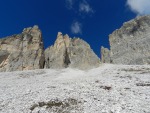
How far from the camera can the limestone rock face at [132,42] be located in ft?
289

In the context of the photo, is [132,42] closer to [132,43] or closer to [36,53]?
[132,43]

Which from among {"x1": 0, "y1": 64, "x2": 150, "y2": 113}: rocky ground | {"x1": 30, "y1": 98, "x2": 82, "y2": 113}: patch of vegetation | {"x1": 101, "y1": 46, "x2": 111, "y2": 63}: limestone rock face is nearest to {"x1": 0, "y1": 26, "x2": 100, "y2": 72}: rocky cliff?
{"x1": 101, "y1": 46, "x2": 111, "y2": 63}: limestone rock face

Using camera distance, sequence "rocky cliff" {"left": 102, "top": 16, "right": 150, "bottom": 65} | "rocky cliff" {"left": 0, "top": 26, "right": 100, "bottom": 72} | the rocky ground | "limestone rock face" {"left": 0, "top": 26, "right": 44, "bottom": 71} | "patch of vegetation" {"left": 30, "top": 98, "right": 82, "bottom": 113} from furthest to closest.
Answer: "rocky cliff" {"left": 102, "top": 16, "right": 150, "bottom": 65}, "limestone rock face" {"left": 0, "top": 26, "right": 44, "bottom": 71}, "rocky cliff" {"left": 0, "top": 26, "right": 100, "bottom": 72}, "patch of vegetation" {"left": 30, "top": 98, "right": 82, "bottom": 113}, the rocky ground

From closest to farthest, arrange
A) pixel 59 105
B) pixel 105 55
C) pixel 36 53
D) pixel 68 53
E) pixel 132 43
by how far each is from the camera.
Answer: pixel 59 105 < pixel 36 53 < pixel 68 53 < pixel 132 43 < pixel 105 55

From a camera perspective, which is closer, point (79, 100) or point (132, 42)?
point (79, 100)

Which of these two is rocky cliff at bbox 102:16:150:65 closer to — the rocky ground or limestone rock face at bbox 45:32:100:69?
limestone rock face at bbox 45:32:100:69

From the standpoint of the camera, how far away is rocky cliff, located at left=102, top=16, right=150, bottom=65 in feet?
288

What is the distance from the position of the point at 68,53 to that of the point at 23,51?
52.1 feet

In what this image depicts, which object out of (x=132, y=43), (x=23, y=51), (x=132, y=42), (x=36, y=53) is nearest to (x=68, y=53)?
(x=36, y=53)

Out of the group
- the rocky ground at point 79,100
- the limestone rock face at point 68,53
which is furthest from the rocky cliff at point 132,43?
the rocky ground at point 79,100

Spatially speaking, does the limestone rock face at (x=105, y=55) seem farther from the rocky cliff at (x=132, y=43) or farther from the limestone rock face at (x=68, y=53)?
the limestone rock face at (x=68, y=53)

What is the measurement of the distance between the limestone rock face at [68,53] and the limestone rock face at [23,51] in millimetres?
4657

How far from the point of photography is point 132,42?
324 ft

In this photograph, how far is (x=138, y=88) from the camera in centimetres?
2734
